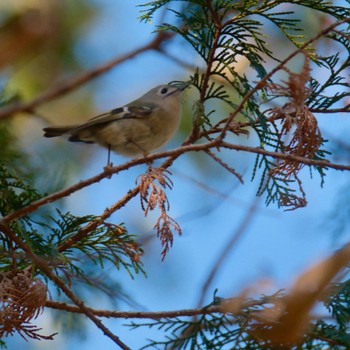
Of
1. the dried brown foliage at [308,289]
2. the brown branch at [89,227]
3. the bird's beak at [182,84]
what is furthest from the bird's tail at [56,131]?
the dried brown foliage at [308,289]

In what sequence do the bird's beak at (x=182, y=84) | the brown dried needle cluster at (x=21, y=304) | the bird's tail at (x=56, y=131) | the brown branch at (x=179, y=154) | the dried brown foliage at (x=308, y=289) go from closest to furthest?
the dried brown foliage at (x=308, y=289) < the brown branch at (x=179, y=154) < the brown dried needle cluster at (x=21, y=304) < the bird's beak at (x=182, y=84) < the bird's tail at (x=56, y=131)

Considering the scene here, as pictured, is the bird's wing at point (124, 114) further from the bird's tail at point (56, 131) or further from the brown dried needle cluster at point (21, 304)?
the brown dried needle cluster at point (21, 304)

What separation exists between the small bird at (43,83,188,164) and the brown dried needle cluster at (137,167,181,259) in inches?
30.4

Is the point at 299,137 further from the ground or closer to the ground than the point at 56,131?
closer to the ground

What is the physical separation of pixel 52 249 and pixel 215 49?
515 millimetres

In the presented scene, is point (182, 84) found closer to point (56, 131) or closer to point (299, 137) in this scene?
point (56, 131)

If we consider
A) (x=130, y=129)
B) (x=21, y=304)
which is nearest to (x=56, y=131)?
(x=130, y=129)

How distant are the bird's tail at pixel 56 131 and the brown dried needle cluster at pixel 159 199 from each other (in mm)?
787

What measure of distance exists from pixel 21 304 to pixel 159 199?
0.32 m

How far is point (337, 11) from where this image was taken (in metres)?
1.46

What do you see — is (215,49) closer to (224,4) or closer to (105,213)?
(224,4)

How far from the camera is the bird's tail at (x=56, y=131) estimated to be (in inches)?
81.7

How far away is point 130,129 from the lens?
7.11ft

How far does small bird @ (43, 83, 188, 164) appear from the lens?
213 cm
